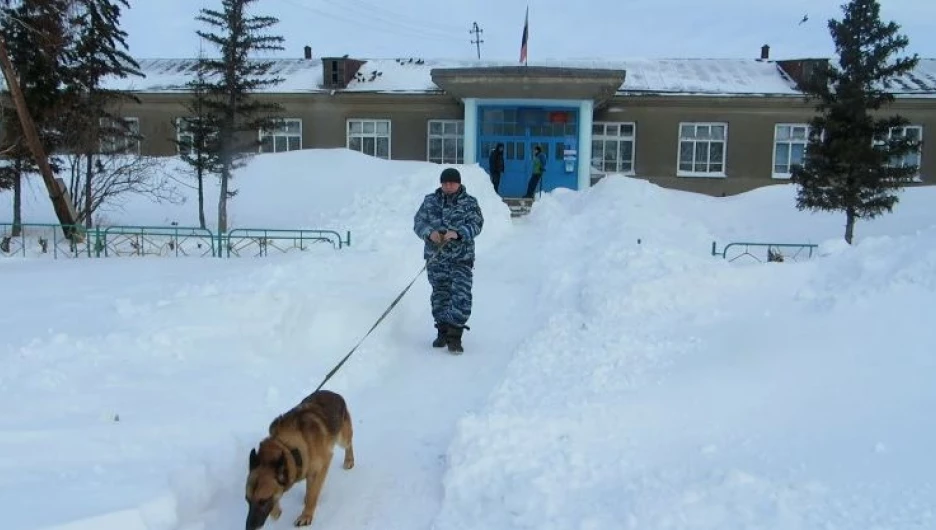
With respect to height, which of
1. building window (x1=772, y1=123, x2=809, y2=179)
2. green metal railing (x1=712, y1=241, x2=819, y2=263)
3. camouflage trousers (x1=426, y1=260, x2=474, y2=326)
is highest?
building window (x1=772, y1=123, x2=809, y2=179)

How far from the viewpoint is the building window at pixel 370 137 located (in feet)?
86.4

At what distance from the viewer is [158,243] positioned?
45.7 ft

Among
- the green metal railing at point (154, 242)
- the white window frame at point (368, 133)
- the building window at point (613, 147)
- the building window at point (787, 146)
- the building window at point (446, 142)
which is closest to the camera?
the green metal railing at point (154, 242)

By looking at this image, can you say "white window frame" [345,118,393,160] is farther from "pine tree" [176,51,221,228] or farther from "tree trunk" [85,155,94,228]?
"tree trunk" [85,155,94,228]

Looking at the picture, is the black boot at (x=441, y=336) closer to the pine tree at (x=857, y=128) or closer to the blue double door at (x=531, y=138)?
the pine tree at (x=857, y=128)

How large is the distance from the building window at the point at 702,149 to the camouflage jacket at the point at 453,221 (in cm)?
2019

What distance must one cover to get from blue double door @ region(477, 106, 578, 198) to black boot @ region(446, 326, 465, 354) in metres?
17.8

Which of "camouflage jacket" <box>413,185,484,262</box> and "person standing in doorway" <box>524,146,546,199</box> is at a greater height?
"person standing in doorway" <box>524,146,546,199</box>

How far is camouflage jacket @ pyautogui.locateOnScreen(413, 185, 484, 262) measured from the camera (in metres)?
7.04

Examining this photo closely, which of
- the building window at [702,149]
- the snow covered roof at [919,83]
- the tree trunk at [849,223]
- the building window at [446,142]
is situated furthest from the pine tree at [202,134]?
the snow covered roof at [919,83]

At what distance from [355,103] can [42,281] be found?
18522 millimetres

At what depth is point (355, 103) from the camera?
26047 millimetres

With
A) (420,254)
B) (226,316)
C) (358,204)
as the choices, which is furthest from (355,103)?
(226,316)

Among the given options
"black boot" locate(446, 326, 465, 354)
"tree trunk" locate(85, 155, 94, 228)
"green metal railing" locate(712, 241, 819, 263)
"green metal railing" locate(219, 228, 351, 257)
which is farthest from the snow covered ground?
"tree trunk" locate(85, 155, 94, 228)
